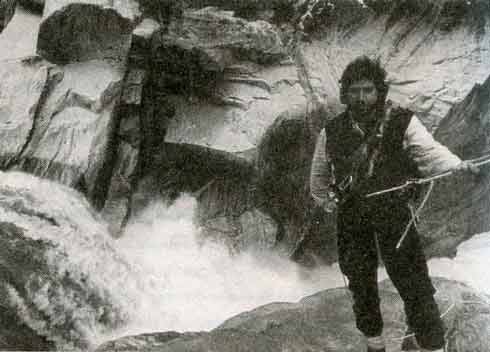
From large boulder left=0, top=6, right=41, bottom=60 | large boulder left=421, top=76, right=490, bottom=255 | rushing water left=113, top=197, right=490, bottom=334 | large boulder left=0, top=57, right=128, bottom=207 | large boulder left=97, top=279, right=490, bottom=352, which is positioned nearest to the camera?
large boulder left=97, top=279, right=490, bottom=352

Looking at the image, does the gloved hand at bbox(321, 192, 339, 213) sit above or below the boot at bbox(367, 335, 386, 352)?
above

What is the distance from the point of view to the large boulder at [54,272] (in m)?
2.33

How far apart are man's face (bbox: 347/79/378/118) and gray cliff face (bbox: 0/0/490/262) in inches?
40.6

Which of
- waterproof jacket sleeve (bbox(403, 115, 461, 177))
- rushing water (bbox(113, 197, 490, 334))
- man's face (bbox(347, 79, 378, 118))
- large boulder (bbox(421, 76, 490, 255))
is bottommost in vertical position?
rushing water (bbox(113, 197, 490, 334))

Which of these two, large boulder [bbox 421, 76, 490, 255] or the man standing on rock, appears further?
large boulder [bbox 421, 76, 490, 255]

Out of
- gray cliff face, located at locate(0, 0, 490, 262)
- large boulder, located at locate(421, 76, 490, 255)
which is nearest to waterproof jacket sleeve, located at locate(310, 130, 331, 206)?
gray cliff face, located at locate(0, 0, 490, 262)

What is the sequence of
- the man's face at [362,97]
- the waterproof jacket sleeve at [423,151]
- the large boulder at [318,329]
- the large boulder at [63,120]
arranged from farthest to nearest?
1. the large boulder at [63,120]
2. the large boulder at [318,329]
3. the man's face at [362,97]
4. the waterproof jacket sleeve at [423,151]

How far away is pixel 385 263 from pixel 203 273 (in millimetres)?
1128

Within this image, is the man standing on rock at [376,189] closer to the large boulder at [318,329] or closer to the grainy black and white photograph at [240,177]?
the grainy black and white photograph at [240,177]

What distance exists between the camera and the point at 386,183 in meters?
2.10

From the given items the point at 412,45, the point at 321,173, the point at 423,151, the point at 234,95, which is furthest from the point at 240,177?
the point at 423,151

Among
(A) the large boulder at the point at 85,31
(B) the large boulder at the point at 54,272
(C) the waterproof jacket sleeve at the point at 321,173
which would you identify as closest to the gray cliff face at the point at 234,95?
(A) the large boulder at the point at 85,31

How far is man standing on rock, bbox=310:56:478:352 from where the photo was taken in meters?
2.06

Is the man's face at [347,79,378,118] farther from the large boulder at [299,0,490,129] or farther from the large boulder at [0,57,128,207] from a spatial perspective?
the large boulder at [0,57,128,207]
